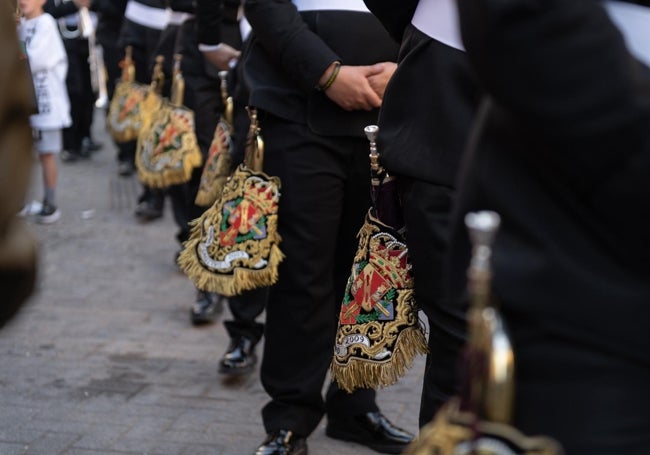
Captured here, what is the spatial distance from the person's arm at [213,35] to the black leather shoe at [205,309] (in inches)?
44.7

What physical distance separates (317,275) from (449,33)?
140 centimetres

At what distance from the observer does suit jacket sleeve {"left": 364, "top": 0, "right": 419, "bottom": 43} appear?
3.07 m

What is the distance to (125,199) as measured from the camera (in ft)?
31.8

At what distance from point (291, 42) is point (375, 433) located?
1.39m

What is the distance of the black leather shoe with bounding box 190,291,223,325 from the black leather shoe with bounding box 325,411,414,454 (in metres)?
1.77

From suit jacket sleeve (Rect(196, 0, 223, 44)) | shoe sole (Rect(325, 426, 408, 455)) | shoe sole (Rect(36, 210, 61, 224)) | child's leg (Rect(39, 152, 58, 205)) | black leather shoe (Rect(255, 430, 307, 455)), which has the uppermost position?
suit jacket sleeve (Rect(196, 0, 223, 44))

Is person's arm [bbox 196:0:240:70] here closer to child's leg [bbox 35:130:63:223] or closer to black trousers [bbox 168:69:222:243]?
black trousers [bbox 168:69:222:243]

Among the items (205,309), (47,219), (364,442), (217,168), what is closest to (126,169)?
(47,219)

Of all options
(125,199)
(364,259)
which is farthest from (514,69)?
(125,199)

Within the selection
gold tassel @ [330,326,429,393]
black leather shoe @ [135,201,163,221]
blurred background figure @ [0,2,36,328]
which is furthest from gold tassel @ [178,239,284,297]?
black leather shoe @ [135,201,163,221]

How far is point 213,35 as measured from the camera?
553 cm

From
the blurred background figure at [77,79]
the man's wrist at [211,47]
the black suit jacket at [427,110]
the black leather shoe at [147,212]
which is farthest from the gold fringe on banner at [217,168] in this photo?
the blurred background figure at [77,79]

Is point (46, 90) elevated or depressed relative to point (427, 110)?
depressed

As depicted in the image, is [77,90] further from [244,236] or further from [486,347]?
[486,347]
